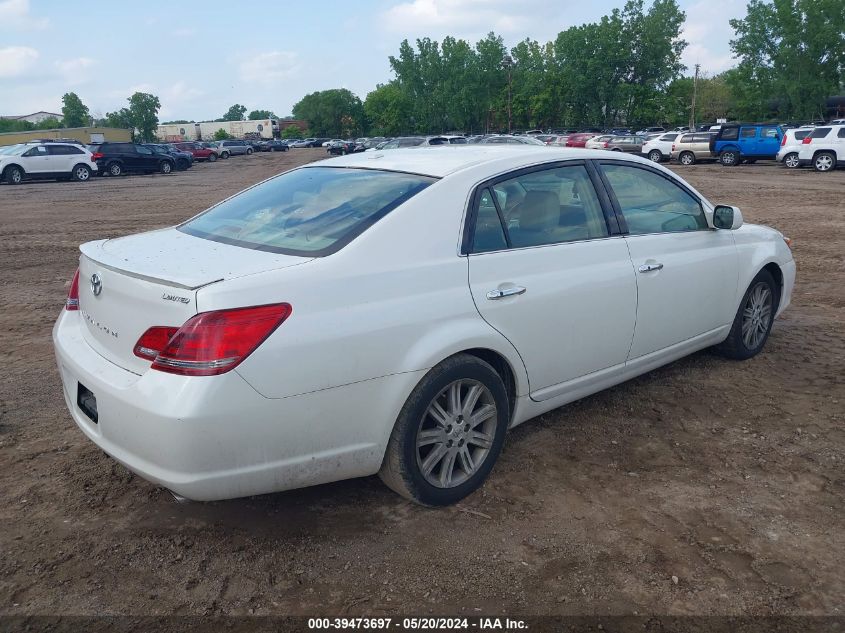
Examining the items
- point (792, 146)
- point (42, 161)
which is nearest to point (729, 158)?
point (792, 146)

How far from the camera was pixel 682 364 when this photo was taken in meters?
5.24

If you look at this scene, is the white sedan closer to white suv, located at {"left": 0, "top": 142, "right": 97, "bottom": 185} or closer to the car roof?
the car roof

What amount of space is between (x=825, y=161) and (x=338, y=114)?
122 metres

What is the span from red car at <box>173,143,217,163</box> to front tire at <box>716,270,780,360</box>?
180 feet

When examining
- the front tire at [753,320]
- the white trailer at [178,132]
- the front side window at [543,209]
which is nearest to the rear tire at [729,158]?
the front tire at [753,320]

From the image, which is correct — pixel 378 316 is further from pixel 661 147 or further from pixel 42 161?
pixel 661 147

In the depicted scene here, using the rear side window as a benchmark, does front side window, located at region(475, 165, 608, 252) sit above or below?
above

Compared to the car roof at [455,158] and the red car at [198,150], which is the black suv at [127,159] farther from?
the car roof at [455,158]

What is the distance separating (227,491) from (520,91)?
9114cm

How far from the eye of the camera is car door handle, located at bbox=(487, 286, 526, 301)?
3.32 m

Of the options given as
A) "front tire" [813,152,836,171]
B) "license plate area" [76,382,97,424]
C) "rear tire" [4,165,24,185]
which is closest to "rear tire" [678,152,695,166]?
"front tire" [813,152,836,171]

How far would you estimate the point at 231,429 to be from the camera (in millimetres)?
2637

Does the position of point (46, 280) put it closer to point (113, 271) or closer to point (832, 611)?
point (113, 271)

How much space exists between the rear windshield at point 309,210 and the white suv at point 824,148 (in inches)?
1025
